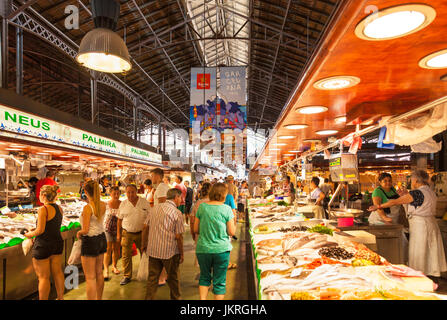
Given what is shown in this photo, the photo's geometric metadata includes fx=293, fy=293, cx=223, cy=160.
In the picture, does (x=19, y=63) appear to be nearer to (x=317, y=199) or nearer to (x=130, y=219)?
(x=130, y=219)

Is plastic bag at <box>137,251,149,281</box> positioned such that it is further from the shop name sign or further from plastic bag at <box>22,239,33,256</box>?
the shop name sign

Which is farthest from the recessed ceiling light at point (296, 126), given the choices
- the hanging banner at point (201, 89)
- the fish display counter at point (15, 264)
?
the hanging banner at point (201, 89)

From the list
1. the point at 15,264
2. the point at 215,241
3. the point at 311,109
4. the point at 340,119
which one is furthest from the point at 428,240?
the point at 15,264

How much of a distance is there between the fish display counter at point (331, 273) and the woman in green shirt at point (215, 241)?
456 mm

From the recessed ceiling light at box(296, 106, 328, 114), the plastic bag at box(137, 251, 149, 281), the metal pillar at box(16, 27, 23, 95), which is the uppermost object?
the metal pillar at box(16, 27, 23, 95)

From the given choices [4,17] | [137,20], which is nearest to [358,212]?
[4,17]

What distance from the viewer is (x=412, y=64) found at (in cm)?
223

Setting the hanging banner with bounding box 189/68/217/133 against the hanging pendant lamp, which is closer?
the hanging pendant lamp

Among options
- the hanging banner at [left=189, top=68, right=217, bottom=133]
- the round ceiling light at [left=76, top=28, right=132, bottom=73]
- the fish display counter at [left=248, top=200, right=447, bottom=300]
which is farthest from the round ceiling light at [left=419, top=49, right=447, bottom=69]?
the hanging banner at [left=189, top=68, right=217, bottom=133]

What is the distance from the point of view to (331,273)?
8.37 feet

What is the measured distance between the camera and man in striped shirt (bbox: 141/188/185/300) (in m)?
3.94

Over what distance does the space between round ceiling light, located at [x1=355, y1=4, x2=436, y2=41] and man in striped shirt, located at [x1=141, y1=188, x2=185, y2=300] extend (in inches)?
124
